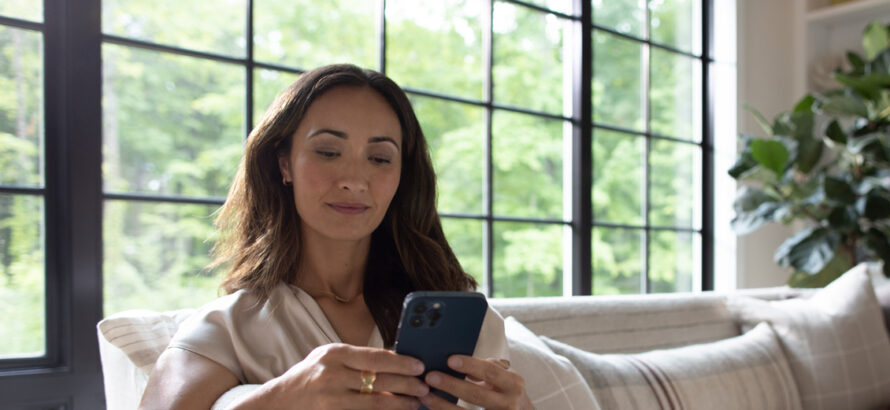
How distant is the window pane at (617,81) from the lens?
5.41 m

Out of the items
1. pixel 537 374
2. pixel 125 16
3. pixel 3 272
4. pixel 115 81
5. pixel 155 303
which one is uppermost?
pixel 125 16

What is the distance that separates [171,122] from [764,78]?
381cm

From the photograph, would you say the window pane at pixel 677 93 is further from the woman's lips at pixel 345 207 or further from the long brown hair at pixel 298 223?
the woman's lips at pixel 345 207

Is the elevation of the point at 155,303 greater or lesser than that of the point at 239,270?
lesser

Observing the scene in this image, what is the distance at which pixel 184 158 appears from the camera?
4855mm

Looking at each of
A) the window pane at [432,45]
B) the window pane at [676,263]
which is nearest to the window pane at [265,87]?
the window pane at [432,45]

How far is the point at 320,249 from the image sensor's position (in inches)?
50.9

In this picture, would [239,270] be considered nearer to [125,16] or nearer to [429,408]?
[429,408]

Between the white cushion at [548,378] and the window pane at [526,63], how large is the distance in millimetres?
4784

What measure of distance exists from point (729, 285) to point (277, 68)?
288 cm

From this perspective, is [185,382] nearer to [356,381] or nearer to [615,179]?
[356,381]

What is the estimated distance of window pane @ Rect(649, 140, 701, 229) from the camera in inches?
159

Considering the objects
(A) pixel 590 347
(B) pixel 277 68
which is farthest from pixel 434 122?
(A) pixel 590 347

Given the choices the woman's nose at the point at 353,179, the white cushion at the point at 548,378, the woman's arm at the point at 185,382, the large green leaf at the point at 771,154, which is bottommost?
the white cushion at the point at 548,378
